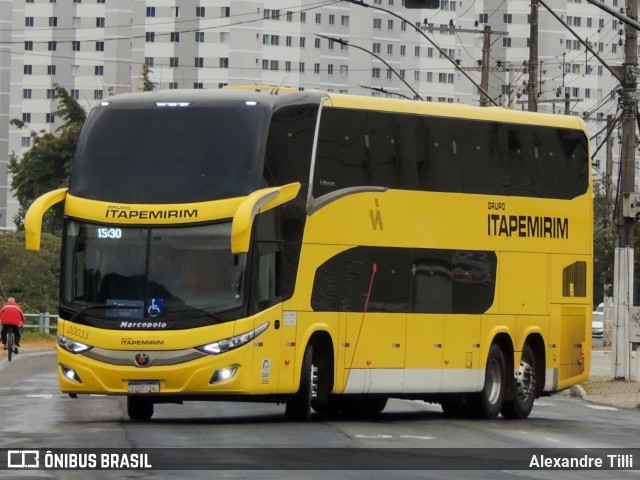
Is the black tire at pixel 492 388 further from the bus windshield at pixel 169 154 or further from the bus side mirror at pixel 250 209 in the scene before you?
the bus windshield at pixel 169 154

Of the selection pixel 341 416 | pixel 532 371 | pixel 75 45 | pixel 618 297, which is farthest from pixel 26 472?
pixel 75 45

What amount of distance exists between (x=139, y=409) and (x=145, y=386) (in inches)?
67.1

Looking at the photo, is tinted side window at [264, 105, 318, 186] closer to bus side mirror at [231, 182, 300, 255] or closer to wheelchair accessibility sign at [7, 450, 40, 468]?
bus side mirror at [231, 182, 300, 255]

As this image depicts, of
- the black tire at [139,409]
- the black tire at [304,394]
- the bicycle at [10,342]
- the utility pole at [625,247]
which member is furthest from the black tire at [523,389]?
the bicycle at [10,342]

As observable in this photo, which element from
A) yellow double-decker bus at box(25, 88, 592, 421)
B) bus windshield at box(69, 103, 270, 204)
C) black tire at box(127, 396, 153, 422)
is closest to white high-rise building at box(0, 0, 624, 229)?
yellow double-decker bus at box(25, 88, 592, 421)

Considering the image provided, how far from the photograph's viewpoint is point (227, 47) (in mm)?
147750

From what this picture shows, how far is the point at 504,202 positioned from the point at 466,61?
131855 millimetres

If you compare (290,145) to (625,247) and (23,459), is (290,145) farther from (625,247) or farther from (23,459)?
(625,247)

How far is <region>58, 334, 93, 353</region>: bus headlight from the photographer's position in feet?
72.4

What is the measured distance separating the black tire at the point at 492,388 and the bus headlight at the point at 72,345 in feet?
20.2

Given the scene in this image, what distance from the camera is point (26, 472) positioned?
48.8 feet

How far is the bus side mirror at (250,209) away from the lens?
21.3 metres

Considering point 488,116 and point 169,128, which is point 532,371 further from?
point 169,128

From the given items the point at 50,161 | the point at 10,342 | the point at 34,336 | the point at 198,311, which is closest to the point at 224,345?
the point at 198,311
